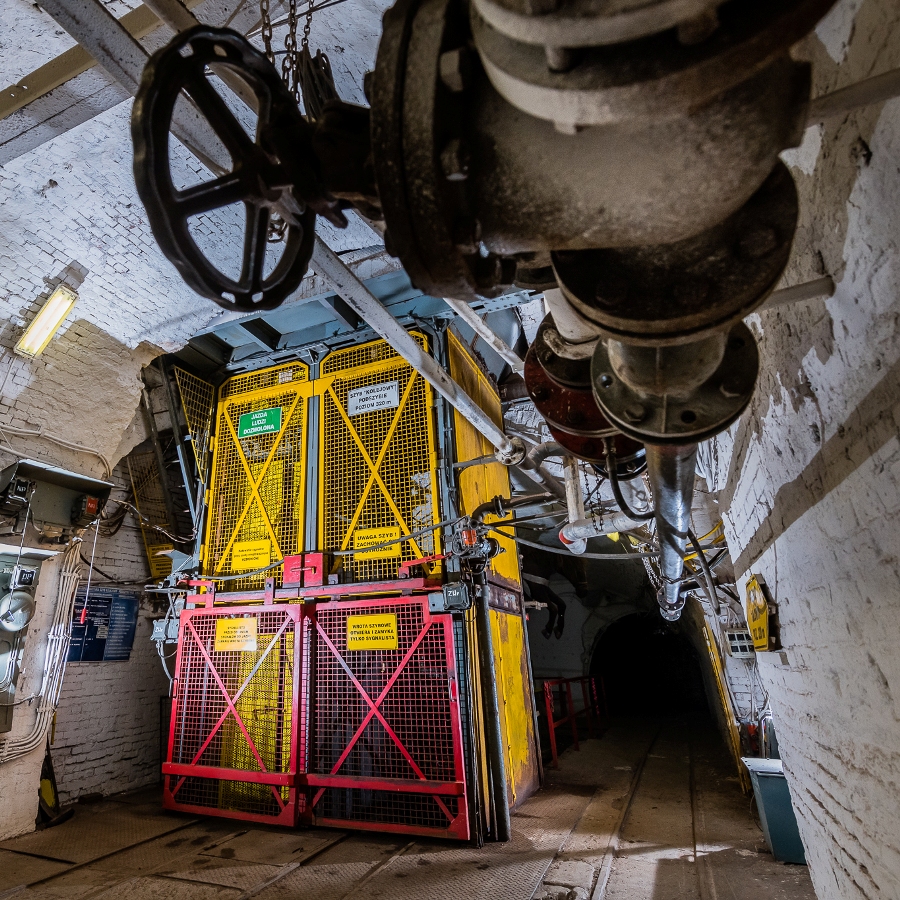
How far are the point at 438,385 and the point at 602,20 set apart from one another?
13.6ft

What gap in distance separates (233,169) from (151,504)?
8586 millimetres

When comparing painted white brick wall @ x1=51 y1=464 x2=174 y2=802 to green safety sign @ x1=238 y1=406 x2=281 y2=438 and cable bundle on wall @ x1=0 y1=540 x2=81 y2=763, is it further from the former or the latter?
green safety sign @ x1=238 y1=406 x2=281 y2=438

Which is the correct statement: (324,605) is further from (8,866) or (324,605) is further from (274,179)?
(274,179)

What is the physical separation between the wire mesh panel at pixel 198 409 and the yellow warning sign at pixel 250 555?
1.26 metres

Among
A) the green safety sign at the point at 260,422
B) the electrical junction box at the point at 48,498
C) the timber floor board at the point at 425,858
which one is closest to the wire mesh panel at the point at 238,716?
the timber floor board at the point at 425,858

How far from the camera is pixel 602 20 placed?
2.00 ft

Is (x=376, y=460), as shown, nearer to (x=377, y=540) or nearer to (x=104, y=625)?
(x=377, y=540)

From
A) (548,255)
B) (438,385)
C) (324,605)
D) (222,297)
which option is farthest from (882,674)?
(324,605)

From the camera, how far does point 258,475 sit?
718cm

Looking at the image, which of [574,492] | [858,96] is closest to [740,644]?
[574,492]

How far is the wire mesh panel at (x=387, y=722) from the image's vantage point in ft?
17.3

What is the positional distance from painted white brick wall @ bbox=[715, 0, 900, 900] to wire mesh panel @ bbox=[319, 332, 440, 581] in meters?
4.13

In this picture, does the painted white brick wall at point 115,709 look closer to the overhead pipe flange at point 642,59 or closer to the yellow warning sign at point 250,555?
the yellow warning sign at point 250,555

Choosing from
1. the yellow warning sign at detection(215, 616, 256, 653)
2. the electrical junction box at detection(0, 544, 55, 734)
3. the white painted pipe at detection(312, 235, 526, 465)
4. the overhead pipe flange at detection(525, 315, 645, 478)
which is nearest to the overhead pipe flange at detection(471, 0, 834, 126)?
the overhead pipe flange at detection(525, 315, 645, 478)
